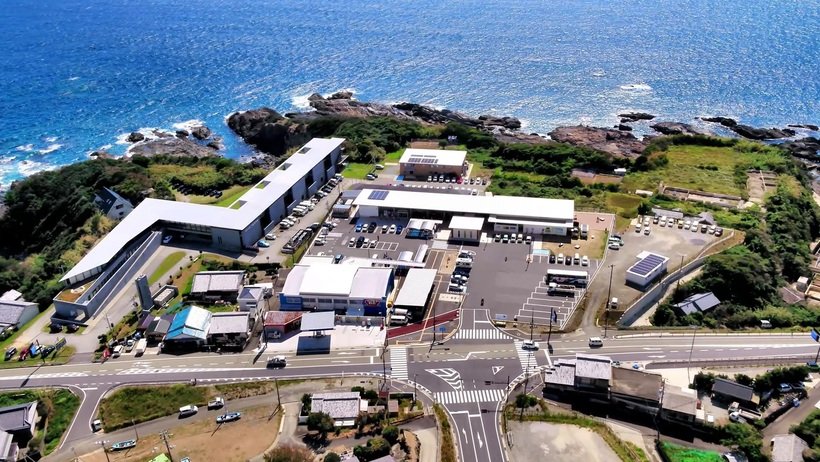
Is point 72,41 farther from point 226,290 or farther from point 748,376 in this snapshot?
point 748,376

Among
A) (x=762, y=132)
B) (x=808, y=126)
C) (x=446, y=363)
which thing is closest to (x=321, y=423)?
(x=446, y=363)

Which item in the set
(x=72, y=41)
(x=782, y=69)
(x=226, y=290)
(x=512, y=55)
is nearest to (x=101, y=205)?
(x=226, y=290)

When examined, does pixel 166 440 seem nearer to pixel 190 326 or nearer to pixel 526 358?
pixel 190 326

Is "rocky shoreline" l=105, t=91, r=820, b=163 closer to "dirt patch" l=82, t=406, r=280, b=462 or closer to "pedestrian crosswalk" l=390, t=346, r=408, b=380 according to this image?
"pedestrian crosswalk" l=390, t=346, r=408, b=380

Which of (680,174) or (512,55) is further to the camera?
(512,55)

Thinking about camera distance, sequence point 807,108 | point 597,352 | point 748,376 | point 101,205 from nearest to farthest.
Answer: point 748,376, point 597,352, point 101,205, point 807,108

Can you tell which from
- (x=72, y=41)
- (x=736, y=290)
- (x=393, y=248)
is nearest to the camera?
(x=736, y=290)

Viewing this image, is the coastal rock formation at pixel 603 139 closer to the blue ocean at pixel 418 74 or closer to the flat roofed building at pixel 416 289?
the blue ocean at pixel 418 74

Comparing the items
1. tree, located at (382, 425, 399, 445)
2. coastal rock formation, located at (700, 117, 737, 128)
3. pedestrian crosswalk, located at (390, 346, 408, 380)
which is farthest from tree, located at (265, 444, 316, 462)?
coastal rock formation, located at (700, 117, 737, 128)

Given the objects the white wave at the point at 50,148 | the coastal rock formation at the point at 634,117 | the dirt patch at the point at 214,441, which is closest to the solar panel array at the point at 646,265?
the dirt patch at the point at 214,441
